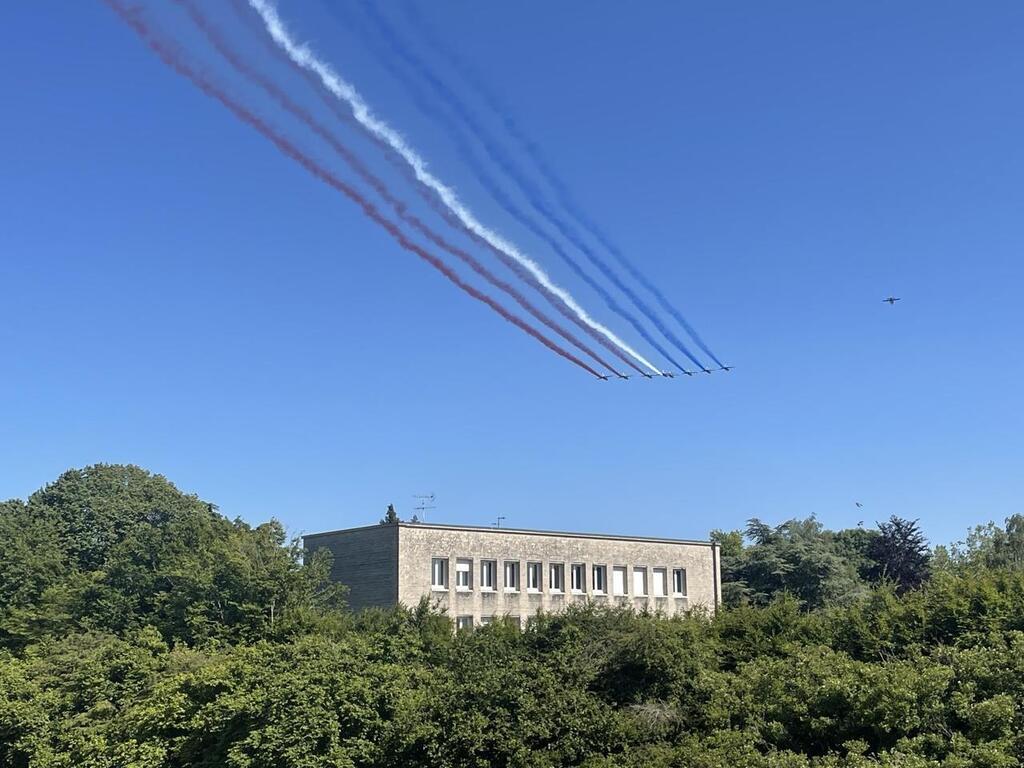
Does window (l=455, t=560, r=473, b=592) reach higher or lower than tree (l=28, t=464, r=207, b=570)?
Result: lower

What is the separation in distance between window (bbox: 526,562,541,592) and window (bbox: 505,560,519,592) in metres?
0.74

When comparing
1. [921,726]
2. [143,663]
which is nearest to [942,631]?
[921,726]

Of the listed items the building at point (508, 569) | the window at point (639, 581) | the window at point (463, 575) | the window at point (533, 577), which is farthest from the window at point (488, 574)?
the window at point (639, 581)

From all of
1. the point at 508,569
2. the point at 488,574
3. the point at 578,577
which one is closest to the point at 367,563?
the point at 488,574

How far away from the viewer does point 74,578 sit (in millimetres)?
52062

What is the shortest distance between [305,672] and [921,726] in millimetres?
16337

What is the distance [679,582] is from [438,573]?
17519 mm

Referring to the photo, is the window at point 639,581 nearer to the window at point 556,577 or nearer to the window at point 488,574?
the window at point 556,577

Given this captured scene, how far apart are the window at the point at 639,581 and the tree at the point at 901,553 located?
2504cm

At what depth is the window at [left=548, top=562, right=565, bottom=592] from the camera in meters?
57.8

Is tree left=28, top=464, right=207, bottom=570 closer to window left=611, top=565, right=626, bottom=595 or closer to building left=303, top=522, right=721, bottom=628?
building left=303, top=522, right=721, bottom=628

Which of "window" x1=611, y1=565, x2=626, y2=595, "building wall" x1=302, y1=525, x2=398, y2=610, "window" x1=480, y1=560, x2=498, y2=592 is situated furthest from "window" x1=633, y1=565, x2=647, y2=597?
"building wall" x1=302, y1=525, x2=398, y2=610

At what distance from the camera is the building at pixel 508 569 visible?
52.6 metres

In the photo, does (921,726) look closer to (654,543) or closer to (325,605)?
(325,605)
